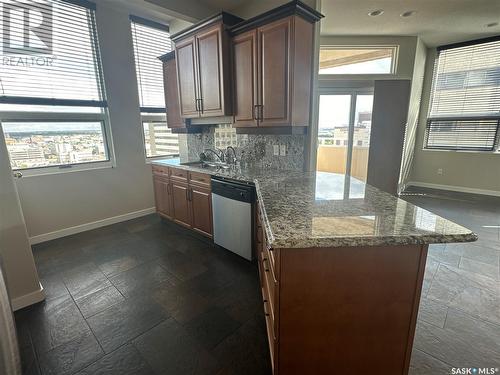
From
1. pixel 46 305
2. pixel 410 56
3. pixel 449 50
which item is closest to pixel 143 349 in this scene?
pixel 46 305

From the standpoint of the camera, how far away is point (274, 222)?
121 cm

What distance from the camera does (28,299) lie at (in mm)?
2041

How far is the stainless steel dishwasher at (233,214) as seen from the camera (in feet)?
7.90

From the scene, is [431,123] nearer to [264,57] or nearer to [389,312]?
[264,57]

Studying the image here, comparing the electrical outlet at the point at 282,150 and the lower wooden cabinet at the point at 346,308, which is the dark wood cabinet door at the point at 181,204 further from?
the lower wooden cabinet at the point at 346,308

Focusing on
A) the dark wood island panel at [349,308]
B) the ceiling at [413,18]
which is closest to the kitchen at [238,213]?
the dark wood island panel at [349,308]

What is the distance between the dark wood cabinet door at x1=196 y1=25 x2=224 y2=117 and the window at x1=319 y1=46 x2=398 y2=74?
241 centimetres

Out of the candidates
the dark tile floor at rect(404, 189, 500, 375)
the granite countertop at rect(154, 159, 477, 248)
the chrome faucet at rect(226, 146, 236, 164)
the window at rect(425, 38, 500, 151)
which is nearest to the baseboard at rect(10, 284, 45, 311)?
the granite countertop at rect(154, 159, 477, 248)

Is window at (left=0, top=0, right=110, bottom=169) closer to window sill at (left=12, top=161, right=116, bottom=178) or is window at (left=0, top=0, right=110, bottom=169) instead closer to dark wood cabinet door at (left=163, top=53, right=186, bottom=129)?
window sill at (left=12, top=161, right=116, bottom=178)

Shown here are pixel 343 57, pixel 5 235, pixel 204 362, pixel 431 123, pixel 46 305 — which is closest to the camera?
pixel 204 362

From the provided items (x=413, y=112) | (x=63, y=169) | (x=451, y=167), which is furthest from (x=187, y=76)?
(x=451, y=167)

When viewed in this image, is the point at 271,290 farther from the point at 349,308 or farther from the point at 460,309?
the point at 460,309

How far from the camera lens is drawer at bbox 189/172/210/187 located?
2.84m

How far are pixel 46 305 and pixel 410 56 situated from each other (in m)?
6.31
